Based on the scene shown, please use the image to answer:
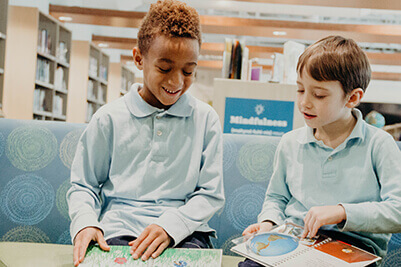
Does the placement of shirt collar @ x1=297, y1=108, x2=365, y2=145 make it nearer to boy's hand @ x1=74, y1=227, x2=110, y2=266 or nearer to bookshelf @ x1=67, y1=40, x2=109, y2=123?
boy's hand @ x1=74, y1=227, x2=110, y2=266

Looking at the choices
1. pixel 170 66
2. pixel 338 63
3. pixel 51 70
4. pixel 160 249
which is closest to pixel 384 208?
pixel 338 63

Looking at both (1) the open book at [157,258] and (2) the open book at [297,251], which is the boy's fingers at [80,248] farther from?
(2) the open book at [297,251]

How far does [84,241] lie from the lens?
0.94 metres

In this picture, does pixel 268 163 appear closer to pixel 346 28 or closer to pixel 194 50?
pixel 194 50

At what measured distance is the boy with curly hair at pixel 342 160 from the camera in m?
1.04

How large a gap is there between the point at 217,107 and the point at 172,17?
1.68 m

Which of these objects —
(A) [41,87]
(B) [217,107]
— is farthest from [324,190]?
(A) [41,87]

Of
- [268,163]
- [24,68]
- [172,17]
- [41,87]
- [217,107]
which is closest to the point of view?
[172,17]

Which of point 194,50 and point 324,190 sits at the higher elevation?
point 194,50

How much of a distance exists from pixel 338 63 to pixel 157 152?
56 centimetres

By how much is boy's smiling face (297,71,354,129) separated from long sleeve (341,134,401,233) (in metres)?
0.18

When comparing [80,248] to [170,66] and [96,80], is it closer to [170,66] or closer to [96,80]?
[170,66]

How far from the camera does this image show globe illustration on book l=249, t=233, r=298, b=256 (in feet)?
2.97

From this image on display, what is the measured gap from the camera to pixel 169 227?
1.01m
